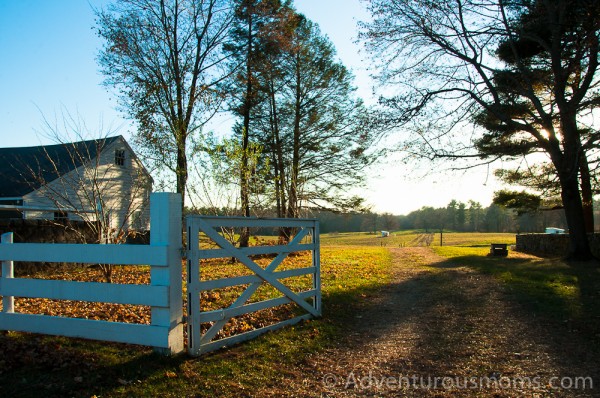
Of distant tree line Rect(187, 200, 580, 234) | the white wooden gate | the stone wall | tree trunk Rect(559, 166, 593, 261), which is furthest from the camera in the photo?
distant tree line Rect(187, 200, 580, 234)

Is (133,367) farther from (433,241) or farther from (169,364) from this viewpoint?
(433,241)

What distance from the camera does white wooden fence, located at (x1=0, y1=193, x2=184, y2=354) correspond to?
169 inches

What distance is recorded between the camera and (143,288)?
434 centimetres

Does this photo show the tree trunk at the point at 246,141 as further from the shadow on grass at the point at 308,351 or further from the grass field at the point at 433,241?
the grass field at the point at 433,241

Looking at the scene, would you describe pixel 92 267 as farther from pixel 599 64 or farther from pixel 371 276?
pixel 599 64

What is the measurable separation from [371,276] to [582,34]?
779 cm

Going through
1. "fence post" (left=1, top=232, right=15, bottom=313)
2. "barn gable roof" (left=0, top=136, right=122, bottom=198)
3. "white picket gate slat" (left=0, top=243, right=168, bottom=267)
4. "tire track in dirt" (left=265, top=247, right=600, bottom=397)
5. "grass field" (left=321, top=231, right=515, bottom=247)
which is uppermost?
"barn gable roof" (left=0, top=136, right=122, bottom=198)

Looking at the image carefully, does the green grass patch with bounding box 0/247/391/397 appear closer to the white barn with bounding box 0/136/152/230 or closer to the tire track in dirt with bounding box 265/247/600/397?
the tire track in dirt with bounding box 265/247/600/397

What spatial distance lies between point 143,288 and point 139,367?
28.5 inches

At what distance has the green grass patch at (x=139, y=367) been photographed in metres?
3.71

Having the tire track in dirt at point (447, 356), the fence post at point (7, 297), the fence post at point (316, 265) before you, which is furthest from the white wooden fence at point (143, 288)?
the fence post at point (316, 265)

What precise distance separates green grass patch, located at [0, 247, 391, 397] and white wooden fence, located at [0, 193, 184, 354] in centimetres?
21

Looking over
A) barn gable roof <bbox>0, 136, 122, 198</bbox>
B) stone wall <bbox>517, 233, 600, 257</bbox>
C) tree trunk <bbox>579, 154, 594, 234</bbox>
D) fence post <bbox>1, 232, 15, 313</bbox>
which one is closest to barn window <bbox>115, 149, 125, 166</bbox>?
barn gable roof <bbox>0, 136, 122, 198</bbox>

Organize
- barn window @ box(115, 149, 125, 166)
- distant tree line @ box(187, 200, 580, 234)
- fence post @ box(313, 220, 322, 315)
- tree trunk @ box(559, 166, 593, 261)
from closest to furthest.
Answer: fence post @ box(313, 220, 322, 315) < tree trunk @ box(559, 166, 593, 261) < barn window @ box(115, 149, 125, 166) < distant tree line @ box(187, 200, 580, 234)
